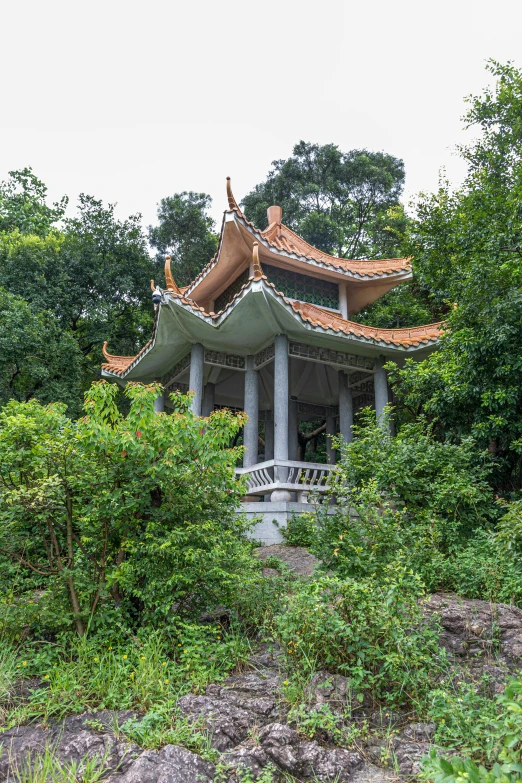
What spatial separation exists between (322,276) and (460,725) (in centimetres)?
937

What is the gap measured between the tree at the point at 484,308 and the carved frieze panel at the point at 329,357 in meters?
1.39

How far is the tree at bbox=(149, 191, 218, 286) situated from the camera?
22406 millimetres

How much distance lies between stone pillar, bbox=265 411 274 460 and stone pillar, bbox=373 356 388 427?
3102 mm

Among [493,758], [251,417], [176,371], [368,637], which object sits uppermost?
[176,371]

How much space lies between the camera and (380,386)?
1033 centimetres

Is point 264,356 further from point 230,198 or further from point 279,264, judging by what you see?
point 230,198

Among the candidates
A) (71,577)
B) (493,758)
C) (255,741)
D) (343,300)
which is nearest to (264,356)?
(343,300)

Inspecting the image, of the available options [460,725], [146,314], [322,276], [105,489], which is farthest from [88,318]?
[460,725]

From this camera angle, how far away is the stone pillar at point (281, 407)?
341 inches

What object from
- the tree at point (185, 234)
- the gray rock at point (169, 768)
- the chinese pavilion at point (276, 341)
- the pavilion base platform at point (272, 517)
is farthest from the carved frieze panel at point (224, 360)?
the tree at point (185, 234)

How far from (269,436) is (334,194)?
14562 millimetres

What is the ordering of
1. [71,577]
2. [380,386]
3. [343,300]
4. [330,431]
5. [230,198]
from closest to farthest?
[71,577] < [230,198] < [380,386] < [343,300] < [330,431]

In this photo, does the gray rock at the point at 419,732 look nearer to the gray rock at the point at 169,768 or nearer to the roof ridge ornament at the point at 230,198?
the gray rock at the point at 169,768

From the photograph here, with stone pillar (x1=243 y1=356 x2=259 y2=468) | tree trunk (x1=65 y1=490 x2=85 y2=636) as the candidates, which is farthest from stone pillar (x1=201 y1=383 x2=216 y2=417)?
tree trunk (x1=65 y1=490 x2=85 y2=636)
